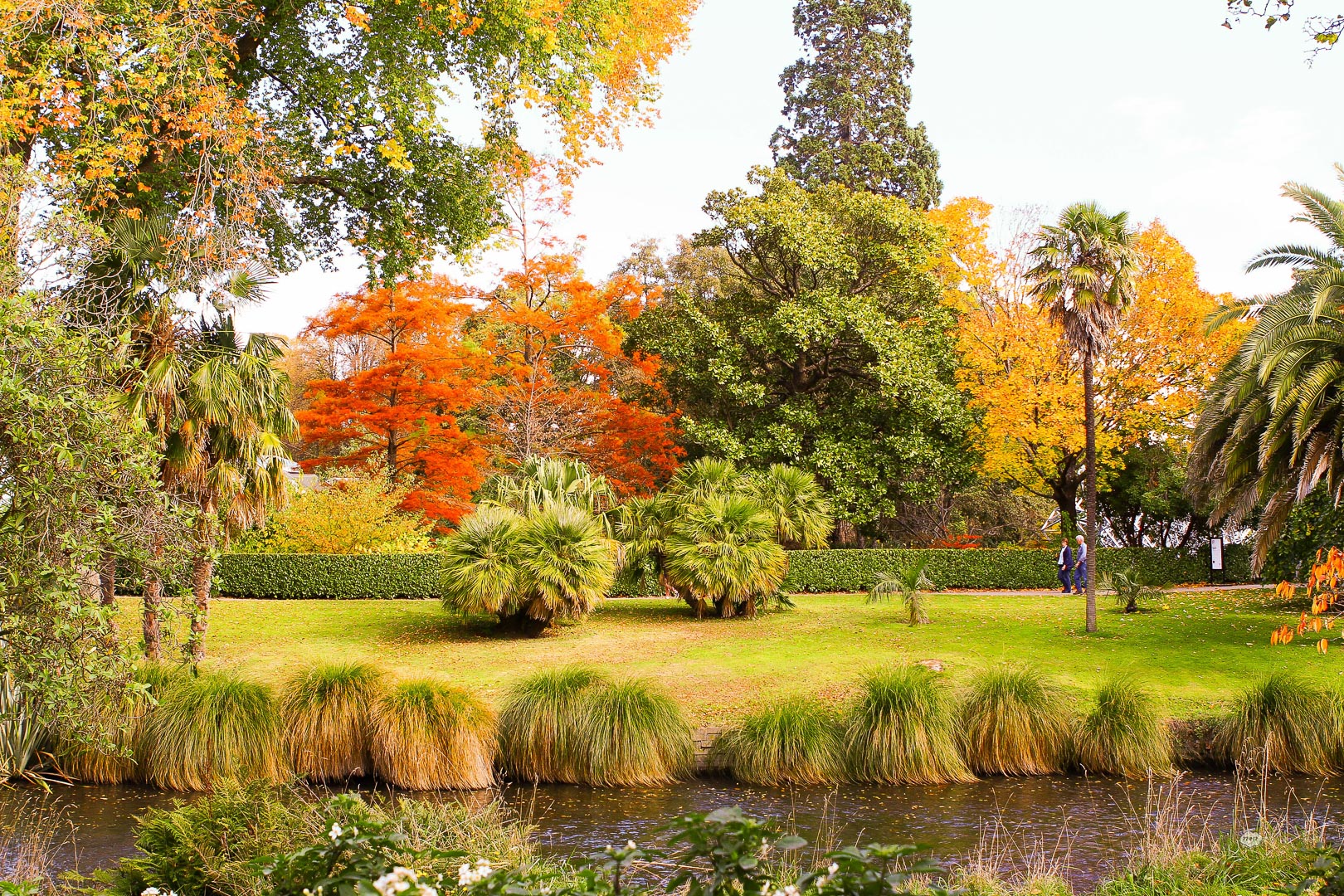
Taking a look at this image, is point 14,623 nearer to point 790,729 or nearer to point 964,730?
point 790,729

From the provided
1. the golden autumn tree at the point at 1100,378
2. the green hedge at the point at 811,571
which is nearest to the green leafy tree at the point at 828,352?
the golden autumn tree at the point at 1100,378

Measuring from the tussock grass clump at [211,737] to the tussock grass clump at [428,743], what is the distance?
99 centimetres

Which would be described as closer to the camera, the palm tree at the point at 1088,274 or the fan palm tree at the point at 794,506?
the palm tree at the point at 1088,274

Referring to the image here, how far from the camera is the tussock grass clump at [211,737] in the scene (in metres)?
9.91

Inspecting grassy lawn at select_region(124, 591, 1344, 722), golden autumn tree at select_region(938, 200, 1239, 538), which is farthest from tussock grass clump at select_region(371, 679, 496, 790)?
golden autumn tree at select_region(938, 200, 1239, 538)

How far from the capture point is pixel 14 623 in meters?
6.25

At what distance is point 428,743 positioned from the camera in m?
10.1

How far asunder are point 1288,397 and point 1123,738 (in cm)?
688

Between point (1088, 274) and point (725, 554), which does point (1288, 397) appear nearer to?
point (1088, 274)

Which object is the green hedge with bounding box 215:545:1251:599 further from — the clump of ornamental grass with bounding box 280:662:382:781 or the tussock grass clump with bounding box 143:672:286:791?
the tussock grass clump with bounding box 143:672:286:791

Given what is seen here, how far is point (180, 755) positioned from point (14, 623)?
13.9 feet

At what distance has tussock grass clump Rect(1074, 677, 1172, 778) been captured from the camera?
34.1ft

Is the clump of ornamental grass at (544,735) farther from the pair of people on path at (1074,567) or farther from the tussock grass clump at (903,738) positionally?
the pair of people on path at (1074,567)

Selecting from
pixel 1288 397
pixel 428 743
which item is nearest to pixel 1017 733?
pixel 428 743
